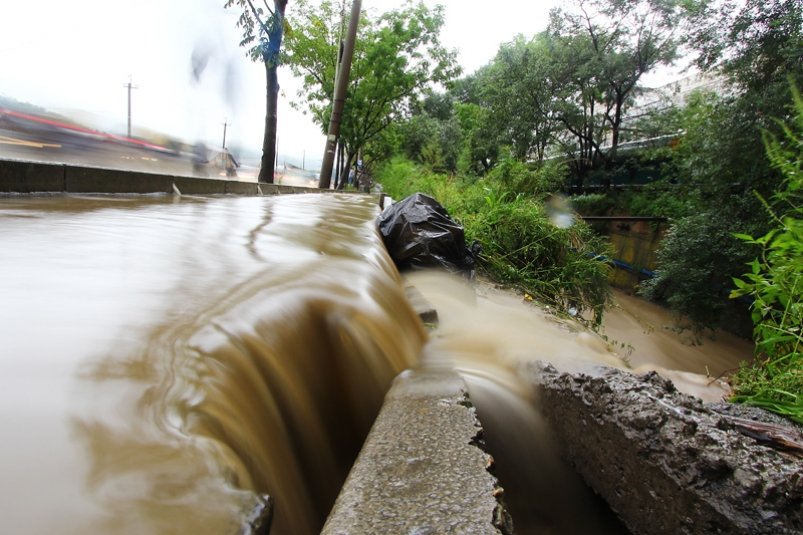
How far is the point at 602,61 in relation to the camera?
1545 cm

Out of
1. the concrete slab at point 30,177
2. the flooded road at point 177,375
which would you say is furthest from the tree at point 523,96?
the flooded road at point 177,375

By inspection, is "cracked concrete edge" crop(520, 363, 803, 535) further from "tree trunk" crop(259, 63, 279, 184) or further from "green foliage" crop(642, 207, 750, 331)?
"tree trunk" crop(259, 63, 279, 184)

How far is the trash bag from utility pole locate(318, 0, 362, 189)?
817 centimetres

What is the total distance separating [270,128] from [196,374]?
10577mm

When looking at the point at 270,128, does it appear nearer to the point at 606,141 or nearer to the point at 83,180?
the point at 83,180

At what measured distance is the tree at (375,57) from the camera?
18234 millimetres

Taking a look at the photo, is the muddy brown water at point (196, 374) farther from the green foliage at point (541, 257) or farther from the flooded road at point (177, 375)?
the green foliage at point (541, 257)

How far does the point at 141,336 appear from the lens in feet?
4.13

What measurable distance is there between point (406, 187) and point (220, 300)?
47.4 feet

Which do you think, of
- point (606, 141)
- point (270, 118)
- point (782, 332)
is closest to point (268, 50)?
point (270, 118)

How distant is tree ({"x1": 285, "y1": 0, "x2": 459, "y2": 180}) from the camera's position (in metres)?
18.2

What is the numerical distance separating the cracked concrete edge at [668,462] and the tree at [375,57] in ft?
61.0

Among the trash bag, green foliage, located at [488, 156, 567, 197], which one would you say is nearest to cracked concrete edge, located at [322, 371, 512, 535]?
the trash bag

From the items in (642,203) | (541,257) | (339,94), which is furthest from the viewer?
(642,203)
